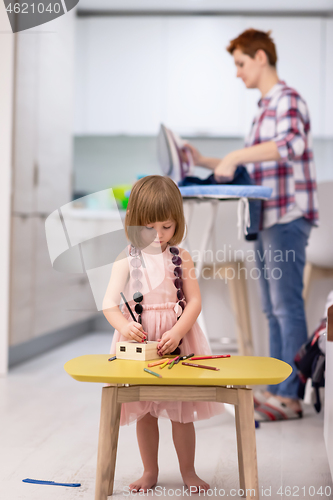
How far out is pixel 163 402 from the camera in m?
0.95

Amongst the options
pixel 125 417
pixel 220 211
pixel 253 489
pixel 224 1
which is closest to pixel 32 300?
pixel 220 211

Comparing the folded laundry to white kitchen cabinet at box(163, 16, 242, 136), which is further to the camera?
white kitchen cabinet at box(163, 16, 242, 136)

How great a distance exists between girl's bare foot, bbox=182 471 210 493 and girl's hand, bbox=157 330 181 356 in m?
0.28

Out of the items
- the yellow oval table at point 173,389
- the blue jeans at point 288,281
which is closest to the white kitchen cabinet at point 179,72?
the blue jeans at point 288,281

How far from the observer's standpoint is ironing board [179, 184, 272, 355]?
1235 mm

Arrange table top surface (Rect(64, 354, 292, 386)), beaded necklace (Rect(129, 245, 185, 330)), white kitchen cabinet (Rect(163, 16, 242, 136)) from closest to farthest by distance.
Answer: table top surface (Rect(64, 354, 292, 386)) → beaded necklace (Rect(129, 245, 185, 330)) → white kitchen cabinet (Rect(163, 16, 242, 136))

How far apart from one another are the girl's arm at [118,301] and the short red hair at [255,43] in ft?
3.25

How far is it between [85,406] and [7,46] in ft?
4.57

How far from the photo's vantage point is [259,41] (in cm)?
160

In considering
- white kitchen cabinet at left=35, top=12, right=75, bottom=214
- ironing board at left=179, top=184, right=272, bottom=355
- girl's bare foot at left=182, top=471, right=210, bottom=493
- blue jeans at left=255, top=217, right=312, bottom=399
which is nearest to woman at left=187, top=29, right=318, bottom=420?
blue jeans at left=255, top=217, right=312, bottom=399

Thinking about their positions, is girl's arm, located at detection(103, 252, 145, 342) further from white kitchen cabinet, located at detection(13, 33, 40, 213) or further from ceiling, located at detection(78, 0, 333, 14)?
ceiling, located at detection(78, 0, 333, 14)

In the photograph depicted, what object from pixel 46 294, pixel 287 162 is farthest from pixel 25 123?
pixel 287 162

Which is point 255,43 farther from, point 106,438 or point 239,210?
point 106,438

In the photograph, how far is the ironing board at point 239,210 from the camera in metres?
1.24
